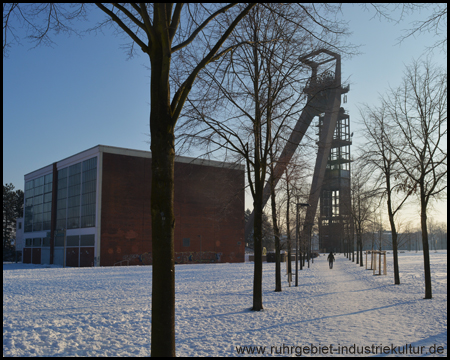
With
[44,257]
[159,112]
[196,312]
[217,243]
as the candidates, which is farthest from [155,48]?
[44,257]

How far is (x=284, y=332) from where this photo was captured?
28.6 ft

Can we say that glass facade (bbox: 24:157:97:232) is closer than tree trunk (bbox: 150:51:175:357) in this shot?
No

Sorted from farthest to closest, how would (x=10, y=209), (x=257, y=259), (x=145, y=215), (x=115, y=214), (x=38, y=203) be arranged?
(x=10, y=209)
(x=38, y=203)
(x=145, y=215)
(x=115, y=214)
(x=257, y=259)

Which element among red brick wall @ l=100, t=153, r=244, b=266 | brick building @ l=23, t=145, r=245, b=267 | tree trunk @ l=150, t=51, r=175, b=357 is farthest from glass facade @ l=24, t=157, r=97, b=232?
tree trunk @ l=150, t=51, r=175, b=357

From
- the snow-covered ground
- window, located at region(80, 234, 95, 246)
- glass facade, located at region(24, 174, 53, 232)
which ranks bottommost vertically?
the snow-covered ground

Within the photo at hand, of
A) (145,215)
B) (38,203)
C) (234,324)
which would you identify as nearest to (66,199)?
(38,203)

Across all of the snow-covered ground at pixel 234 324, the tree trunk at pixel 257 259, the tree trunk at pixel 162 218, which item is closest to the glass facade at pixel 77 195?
the snow-covered ground at pixel 234 324

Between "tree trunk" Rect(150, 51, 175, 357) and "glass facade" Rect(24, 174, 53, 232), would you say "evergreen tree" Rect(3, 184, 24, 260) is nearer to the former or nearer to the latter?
"glass facade" Rect(24, 174, 53, 232)

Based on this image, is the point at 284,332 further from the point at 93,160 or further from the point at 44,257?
the point at 44,257

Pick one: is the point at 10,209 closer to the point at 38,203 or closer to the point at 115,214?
the point at 38,203

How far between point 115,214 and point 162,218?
133ft

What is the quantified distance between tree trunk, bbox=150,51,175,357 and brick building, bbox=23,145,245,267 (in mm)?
32747

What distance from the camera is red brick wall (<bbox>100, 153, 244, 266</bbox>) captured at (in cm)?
4406

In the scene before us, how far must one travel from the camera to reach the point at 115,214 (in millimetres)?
44375
